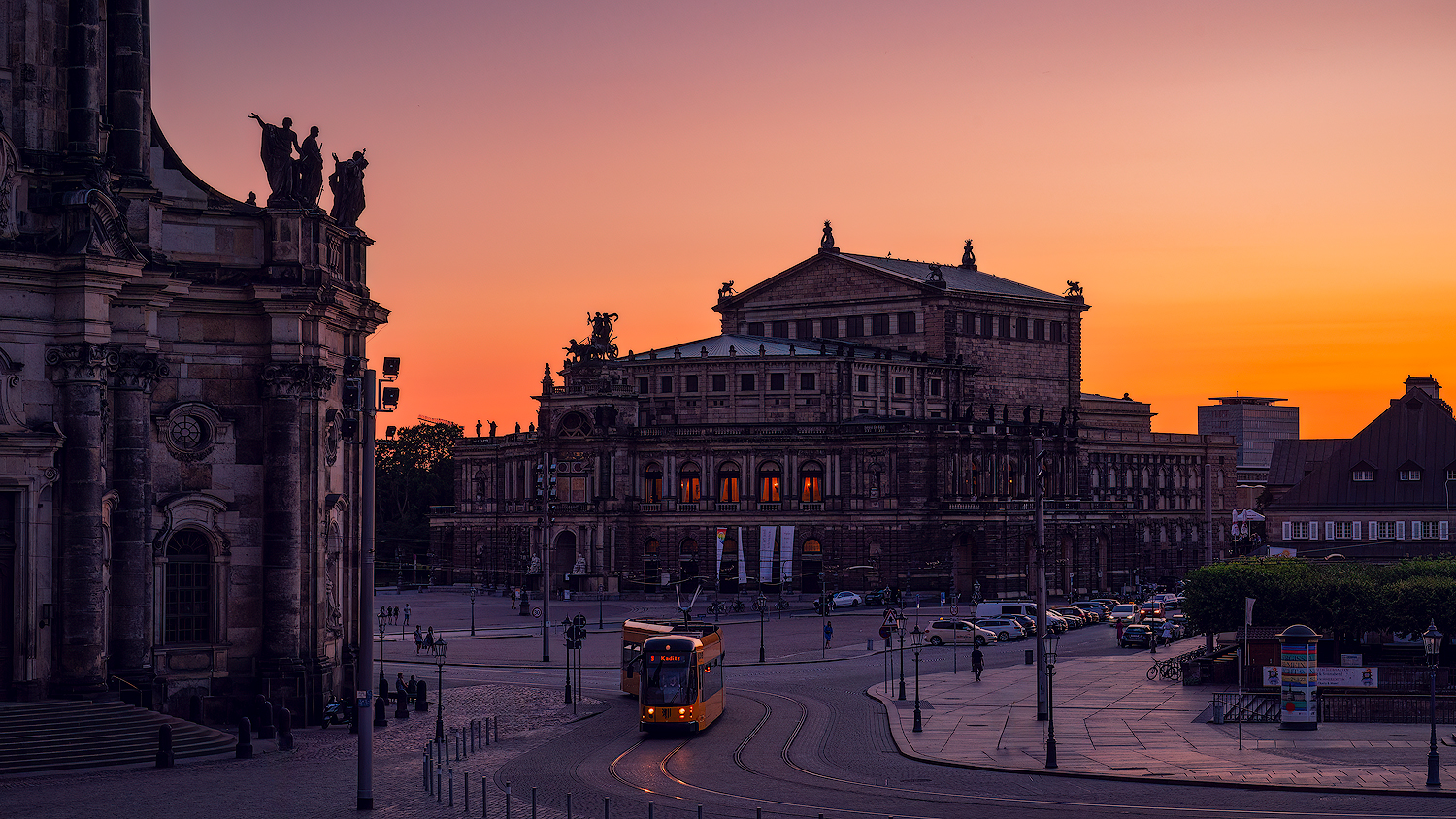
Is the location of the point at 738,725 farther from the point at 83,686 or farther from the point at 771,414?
the point at 771,414

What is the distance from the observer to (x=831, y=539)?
157 m

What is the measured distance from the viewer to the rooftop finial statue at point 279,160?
6194cm

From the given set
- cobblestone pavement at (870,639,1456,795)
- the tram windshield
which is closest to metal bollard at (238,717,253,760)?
the tram windshield

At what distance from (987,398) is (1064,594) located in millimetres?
27721

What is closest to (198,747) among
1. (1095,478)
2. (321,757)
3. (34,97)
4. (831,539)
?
(321,757)

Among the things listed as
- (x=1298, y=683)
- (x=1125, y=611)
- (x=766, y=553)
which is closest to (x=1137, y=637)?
(x=1125, y=611)

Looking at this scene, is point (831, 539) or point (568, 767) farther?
point (831, 539)

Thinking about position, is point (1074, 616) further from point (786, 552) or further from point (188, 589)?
point (188, 589)

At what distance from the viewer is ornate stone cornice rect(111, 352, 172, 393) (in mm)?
54812

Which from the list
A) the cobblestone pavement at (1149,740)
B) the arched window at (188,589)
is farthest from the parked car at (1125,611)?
the arched window at (188,589)

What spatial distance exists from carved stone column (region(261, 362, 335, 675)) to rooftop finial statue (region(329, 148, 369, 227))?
793 centimetres

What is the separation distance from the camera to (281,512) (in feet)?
200

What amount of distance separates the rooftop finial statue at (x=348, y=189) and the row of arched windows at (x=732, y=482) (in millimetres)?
94276

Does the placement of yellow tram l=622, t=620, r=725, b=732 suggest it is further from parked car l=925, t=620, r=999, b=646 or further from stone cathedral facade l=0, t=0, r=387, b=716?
parked car l=925, t=620, r=999, b=646
